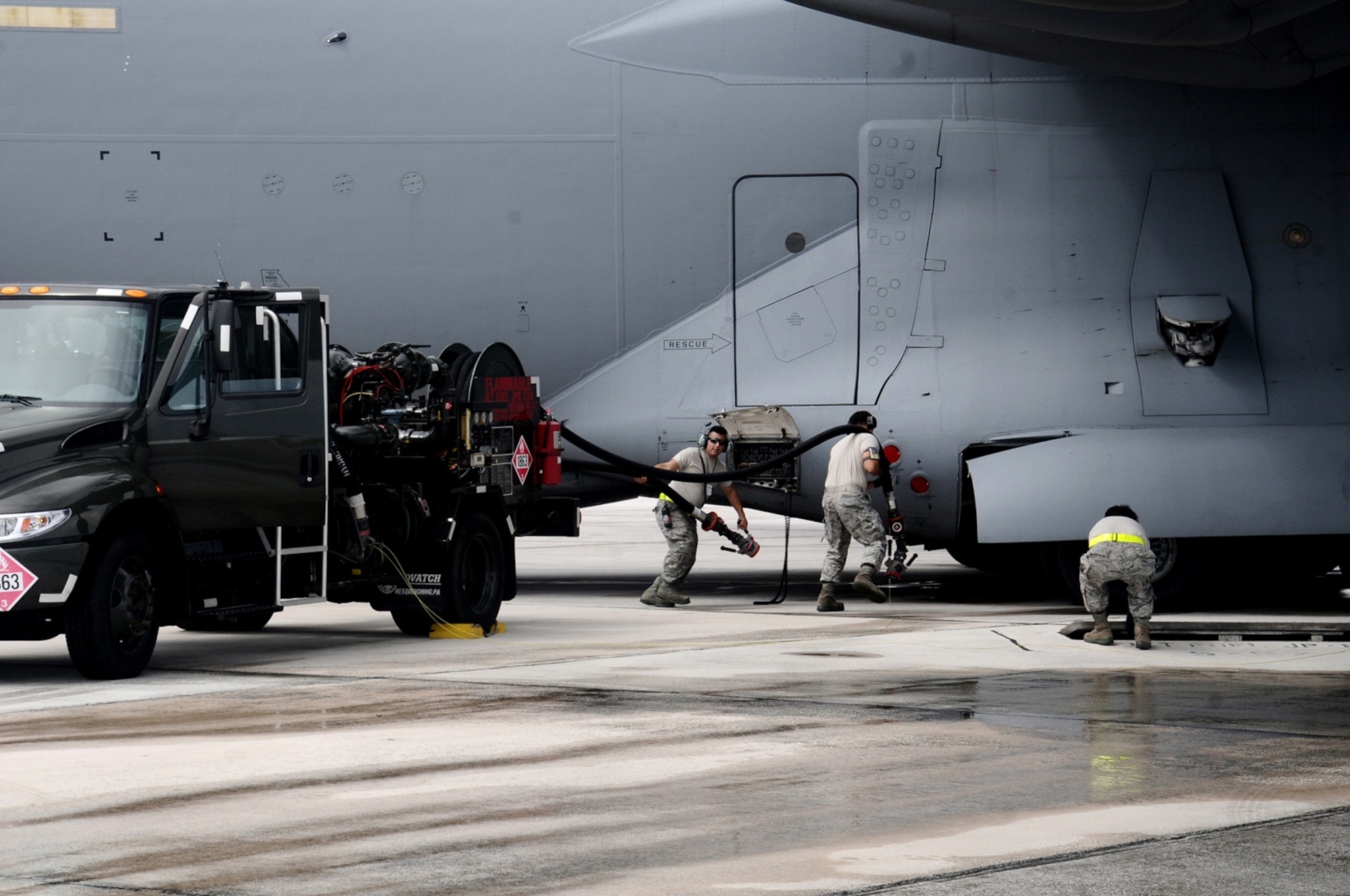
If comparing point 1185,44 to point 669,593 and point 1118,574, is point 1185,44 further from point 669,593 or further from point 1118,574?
point 669,593

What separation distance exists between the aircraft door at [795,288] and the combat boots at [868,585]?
1.51 meters

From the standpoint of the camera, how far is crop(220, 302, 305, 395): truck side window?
10516 millimetres

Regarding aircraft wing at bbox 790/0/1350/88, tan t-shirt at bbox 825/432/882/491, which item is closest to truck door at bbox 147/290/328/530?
aircraft wing at bbox 790/0/1350/88

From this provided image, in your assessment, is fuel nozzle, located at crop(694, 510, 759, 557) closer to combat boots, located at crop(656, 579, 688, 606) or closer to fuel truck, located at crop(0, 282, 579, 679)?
combat boots, located at crop(656, 579, 688, 606)

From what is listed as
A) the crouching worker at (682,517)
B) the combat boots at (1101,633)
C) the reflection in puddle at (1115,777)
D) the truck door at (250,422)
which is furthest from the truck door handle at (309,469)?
the reflection in puddle at (1115,777)

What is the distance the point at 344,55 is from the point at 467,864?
1069 cm

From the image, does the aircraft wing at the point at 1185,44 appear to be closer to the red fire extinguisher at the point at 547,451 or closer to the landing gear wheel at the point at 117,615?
the red fire extinguisher at the point at 547,451

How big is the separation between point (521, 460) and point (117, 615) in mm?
4039

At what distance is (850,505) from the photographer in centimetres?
1400

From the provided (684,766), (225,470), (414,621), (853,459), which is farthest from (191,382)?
(853,459)

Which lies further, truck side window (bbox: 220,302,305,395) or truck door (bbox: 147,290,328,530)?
truck side window (bbox: 220,302,305,395)

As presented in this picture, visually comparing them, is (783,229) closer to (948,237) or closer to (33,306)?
(948,237)

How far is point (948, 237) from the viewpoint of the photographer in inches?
562

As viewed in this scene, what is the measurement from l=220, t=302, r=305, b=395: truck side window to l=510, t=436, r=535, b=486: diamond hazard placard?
235cm
